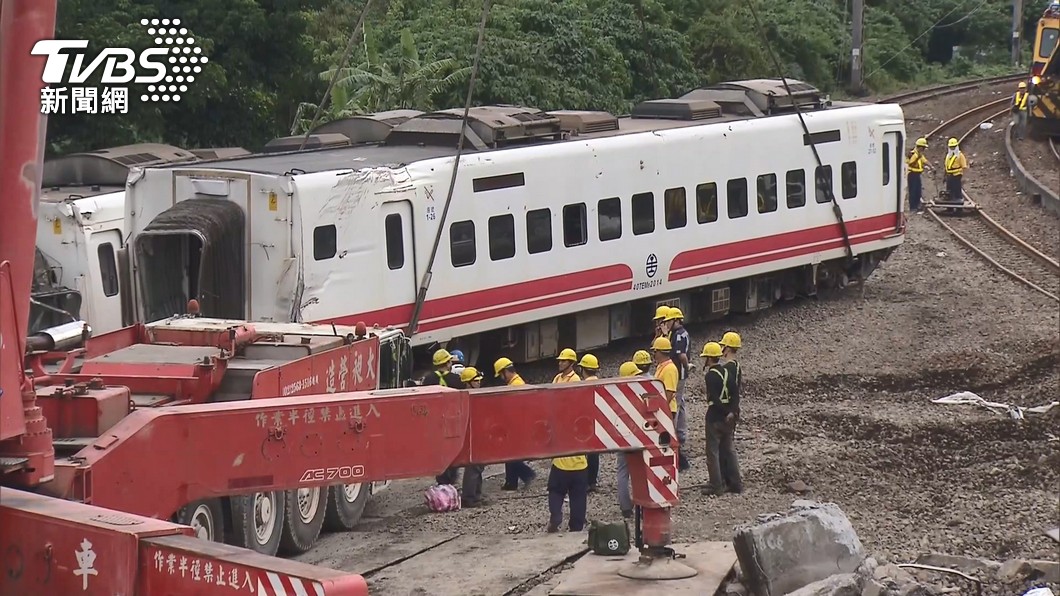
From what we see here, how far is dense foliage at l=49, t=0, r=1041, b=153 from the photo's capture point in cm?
2559

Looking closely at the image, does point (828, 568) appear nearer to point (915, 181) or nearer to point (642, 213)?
point (642, 213)

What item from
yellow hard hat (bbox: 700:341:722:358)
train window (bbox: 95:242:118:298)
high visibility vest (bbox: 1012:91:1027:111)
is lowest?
yellow hard hat (bbox: 700:341:722:358)

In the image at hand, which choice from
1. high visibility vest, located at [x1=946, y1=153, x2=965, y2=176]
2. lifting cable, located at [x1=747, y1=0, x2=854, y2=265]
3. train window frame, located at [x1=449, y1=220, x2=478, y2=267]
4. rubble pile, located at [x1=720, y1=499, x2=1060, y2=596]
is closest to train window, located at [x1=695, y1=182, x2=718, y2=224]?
lifting cable, located at [x1=747, y1=0, x2=854, y2=265]

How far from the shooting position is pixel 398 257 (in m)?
16.7

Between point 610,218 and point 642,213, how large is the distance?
1.98 feet

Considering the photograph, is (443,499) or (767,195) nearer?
(443,499)

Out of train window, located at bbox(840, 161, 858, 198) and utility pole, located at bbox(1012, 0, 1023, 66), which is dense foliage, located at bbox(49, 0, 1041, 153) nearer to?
train window, located at bbox(840, 161, 858, 198)

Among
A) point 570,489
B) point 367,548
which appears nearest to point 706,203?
point 570,489

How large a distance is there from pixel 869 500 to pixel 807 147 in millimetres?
10092

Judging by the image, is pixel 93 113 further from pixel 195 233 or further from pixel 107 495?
pixel 107 495

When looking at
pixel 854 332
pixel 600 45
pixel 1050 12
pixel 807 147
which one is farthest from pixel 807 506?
pixel 1050 12

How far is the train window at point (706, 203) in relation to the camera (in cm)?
2045

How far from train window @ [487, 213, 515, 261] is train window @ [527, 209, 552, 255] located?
0.29m

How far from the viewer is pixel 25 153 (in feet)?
20.4
